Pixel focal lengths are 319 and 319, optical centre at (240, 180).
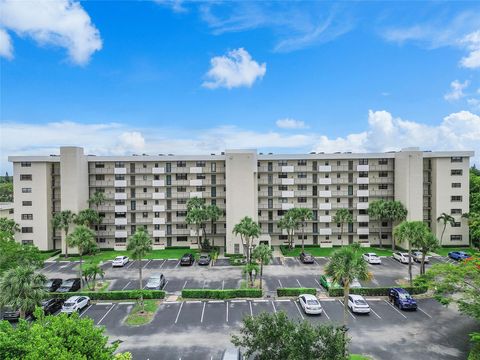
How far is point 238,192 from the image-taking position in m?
56.4

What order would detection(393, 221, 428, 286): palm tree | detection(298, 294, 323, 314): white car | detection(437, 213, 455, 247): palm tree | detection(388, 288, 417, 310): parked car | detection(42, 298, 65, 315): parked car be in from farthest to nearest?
detection(437, 213, 455, 247): palm tree, detection(393, 221, 428, 286): palm tree, detection(388, 288, 417, 310): parked car, detection(42, 298, 65, 315): parked car, detection(298, 294, 323, 314): white car

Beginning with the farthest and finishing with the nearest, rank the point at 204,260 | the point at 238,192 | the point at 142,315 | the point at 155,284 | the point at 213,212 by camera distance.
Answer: the point at 213,212
the point at 238,192
the point at 204,260
the point at 155,284
the point at 142,315

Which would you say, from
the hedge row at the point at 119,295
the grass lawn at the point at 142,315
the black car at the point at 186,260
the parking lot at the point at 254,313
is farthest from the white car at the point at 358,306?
the black car at the point at 186,260

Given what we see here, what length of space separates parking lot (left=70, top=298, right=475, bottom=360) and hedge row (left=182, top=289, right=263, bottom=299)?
0.78m

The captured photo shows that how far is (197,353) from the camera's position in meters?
24.0

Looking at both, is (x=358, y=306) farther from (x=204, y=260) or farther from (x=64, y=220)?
(x=64, y=220)

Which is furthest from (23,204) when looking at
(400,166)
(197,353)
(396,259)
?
(400,166)

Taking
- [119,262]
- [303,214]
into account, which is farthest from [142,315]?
[303,214]

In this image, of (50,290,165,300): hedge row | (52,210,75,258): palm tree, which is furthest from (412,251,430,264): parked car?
(52,210,75,258): palm tree

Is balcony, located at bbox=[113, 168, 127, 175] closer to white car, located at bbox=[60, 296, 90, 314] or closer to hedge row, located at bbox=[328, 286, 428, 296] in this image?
white car, located at bbox=[60, 296, 90, 314]

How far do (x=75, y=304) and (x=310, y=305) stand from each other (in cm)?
2318

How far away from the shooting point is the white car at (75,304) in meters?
31.3

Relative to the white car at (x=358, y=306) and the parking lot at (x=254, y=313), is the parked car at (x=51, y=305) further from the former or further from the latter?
the white car at (x=358, y=306)

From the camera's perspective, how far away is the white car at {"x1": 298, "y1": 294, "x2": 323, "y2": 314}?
30489mm
